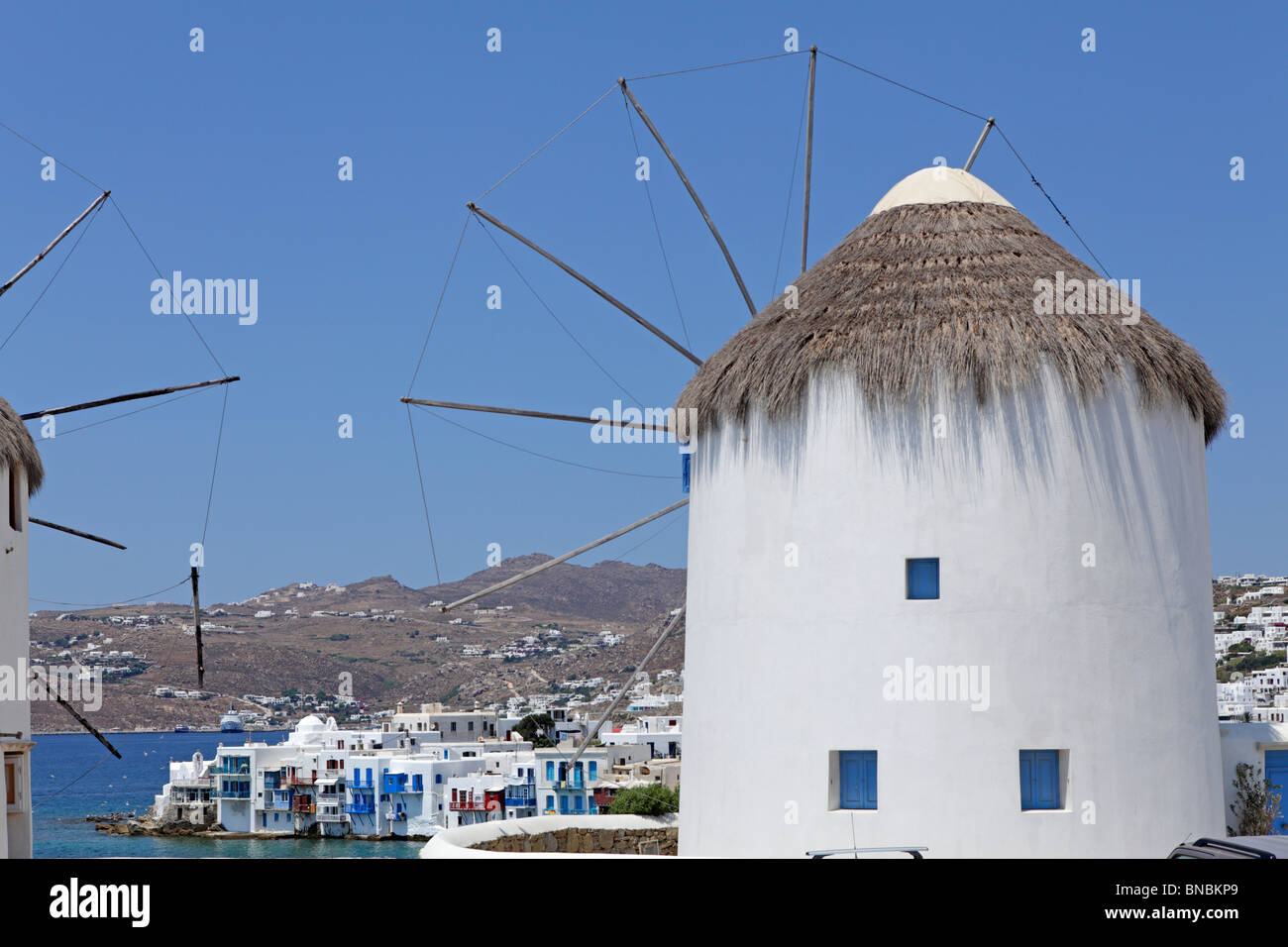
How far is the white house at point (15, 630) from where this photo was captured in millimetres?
15977

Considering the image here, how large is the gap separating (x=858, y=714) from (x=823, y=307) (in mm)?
3628

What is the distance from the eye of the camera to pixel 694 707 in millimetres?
14094

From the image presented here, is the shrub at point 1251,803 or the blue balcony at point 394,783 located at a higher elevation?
the shrub at point 1251,803

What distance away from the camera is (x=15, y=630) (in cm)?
1625

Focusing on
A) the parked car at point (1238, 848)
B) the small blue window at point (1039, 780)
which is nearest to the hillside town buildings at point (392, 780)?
the small blue window at point (1039, 780)

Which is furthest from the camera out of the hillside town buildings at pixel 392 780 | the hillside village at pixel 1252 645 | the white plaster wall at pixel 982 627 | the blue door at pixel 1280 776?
the hillside village at pixel 1252 645

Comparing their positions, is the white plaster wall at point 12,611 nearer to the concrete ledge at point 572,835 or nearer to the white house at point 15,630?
the white house at point 15,630

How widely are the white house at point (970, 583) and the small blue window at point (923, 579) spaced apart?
0.02 meters

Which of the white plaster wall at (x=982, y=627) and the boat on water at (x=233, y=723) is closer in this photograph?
the white plaster wall at (x=982, y=627)

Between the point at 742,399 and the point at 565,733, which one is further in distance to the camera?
the point at 565,733

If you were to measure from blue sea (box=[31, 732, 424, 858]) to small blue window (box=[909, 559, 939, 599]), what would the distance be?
3003 centimetres

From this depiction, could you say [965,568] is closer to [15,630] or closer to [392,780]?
[15,630]
